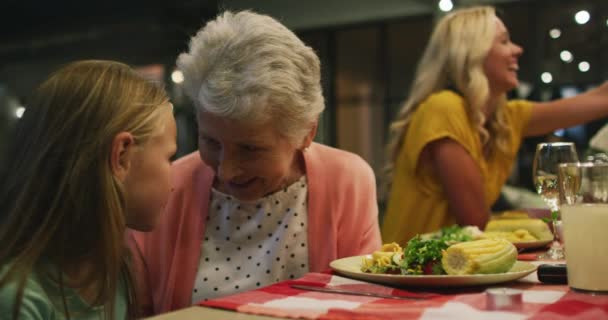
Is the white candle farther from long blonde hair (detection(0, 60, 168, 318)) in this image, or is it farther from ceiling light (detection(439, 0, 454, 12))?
ceiling light (detection(439, 0, 454, 12))

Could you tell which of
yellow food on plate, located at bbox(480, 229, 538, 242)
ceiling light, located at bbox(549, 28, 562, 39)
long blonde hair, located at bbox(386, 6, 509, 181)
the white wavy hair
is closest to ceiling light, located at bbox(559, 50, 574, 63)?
ceiling light, located at bbox(549, 28, 562, 39)

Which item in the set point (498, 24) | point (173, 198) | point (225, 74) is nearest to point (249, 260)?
point (173, 198)

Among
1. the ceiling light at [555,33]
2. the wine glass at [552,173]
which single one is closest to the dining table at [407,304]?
the wine glass at [552,173]

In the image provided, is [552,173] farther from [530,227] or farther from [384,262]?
[384,262]

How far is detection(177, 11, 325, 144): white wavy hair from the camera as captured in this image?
4.43 ft

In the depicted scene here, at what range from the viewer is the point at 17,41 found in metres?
9.69

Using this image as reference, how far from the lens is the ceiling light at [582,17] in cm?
527

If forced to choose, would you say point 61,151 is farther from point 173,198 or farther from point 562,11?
point 562,11

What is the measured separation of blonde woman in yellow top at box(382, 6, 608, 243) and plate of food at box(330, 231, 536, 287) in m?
1.33

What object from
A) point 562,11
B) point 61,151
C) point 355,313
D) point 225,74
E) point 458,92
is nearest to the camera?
point 355,313

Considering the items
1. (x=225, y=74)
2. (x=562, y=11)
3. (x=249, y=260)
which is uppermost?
(x=562, y=11)

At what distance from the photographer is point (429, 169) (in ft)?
8.20

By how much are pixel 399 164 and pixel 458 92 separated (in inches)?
12.9

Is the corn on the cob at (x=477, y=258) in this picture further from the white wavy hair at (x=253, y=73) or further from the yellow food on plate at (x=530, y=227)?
the yellow food on plate at (x=530, y=227)
